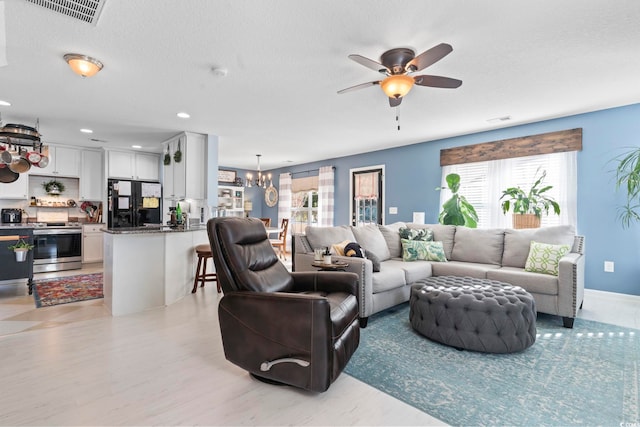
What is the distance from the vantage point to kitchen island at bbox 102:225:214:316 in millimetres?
3355

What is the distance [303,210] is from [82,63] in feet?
21.2

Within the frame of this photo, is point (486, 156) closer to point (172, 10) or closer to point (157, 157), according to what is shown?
point (172, 10)

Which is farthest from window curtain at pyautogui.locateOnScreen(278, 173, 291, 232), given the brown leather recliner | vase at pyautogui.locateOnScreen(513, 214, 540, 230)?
the brown leather recliner

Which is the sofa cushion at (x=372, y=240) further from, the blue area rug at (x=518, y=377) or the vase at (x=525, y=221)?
the vase at (x=525, y=221)

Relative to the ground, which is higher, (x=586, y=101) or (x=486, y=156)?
(x=586, y=101)

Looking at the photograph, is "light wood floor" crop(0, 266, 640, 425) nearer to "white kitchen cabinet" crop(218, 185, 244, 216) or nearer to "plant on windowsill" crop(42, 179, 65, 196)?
"plant on windowsill" crop(42, 179, 65, 196)

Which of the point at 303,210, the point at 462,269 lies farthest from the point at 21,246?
the point at 303,210

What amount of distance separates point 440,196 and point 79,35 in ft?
17.4

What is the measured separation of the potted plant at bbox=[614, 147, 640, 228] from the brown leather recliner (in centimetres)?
380

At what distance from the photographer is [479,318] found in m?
2.44

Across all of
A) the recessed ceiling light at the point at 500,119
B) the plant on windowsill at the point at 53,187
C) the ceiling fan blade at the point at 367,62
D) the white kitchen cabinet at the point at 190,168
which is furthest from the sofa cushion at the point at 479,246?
the plant on windowsill at the point at 53,187

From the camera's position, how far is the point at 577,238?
3.61 metres

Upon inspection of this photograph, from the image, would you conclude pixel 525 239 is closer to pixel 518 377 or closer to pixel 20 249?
pixel 518 377

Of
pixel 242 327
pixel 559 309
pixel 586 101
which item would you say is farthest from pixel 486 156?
pixel 242 327
